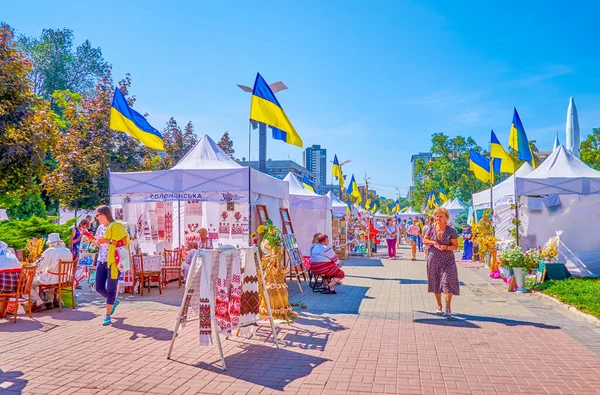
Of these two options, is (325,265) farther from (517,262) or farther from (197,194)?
→ (517,262)

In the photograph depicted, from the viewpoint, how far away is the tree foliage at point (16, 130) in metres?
12.0

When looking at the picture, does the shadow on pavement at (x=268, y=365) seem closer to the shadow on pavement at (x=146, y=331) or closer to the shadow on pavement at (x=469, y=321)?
the shadow on pavement at (x=146, y=331)

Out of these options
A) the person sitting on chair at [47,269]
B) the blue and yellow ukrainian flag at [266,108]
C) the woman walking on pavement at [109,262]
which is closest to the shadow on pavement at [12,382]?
the woman walking on pavement at [109,262]

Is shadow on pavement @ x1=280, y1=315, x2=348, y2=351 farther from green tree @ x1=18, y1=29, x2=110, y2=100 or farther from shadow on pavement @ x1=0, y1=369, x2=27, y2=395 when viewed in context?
green tree @ x1=18, y1=29, x2=110, y2=100

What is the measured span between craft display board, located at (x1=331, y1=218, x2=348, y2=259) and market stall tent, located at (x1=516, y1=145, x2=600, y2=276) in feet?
24.2

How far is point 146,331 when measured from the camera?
702cm

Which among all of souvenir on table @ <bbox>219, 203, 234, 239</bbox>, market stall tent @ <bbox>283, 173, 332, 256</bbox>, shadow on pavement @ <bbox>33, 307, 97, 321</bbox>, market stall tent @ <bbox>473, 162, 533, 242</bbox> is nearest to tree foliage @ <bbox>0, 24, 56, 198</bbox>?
souvenir on table @ <bbox>219, 203, 234, 239</bbox>

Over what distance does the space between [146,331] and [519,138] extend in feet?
38.7

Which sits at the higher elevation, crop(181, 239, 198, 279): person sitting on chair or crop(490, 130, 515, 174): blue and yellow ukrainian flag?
crop(490, 130, 515, 174): blue and yellow ukrainian flag

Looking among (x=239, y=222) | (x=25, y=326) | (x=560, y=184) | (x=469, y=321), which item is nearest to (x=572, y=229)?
(x=560, y=184)

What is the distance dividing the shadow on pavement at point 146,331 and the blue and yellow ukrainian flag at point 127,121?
5866 millimetres

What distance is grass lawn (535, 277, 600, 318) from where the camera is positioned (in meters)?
8.28

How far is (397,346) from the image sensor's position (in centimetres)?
612

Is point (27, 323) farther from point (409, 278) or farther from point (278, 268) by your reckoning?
point (409, 278)
